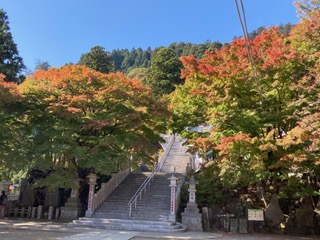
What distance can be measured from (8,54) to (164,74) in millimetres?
19176

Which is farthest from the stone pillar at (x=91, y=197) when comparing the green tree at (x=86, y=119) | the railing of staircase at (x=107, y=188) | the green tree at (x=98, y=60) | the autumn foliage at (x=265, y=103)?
the green tree at (x=98, y=60)

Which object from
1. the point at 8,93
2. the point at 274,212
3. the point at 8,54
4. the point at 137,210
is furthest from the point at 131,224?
the point at 8,54

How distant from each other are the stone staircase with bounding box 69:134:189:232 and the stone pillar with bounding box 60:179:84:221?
3.60 ft

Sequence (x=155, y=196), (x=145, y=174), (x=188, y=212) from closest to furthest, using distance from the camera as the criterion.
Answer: (x=188, y=212) < (x=155, y=196) < (x=145, y=174)

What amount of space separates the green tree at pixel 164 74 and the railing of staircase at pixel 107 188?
59.5 feet

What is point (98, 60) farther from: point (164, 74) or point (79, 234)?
point (79, 234)

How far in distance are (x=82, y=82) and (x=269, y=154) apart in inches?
353

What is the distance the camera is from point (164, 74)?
36406 millimetres

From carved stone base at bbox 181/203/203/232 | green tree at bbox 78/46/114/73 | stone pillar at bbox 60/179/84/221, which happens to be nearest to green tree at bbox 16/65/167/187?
stone pillar at bbox 60/179/84/221

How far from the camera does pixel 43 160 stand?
12.3 meters

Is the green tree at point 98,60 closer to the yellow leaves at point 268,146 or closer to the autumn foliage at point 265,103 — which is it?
the autumn foliage at point 265,103

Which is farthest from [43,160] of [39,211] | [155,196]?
[155,196]

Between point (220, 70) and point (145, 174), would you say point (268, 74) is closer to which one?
point (220, 70)

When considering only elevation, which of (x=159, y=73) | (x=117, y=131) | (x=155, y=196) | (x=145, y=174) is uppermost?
(x=159, y=73)
